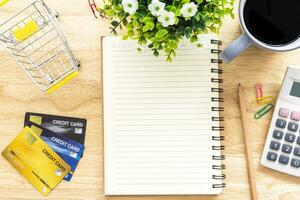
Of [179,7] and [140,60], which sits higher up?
[179,7]

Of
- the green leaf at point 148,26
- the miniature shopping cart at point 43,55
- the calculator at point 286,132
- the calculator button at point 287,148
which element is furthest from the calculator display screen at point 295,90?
the miniature shopping cart at point 43,55

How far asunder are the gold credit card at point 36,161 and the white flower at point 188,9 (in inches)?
16.0

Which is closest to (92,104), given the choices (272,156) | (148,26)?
(148,26)

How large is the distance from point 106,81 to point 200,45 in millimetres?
204

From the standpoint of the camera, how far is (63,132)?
3.06 ft

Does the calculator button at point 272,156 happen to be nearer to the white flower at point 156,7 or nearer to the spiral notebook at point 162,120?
the spiral notebook at point 162,120

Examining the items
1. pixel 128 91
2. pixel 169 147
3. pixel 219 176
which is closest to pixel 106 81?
pixel 128 91

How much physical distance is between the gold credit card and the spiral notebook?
102 mm

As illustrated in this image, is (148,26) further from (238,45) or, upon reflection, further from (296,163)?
(296,163)

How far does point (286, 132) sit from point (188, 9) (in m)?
0.34

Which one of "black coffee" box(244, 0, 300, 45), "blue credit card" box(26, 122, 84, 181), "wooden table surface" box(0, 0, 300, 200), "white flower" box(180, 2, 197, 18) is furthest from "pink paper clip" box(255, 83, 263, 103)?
"blue credit card" box(26, 122, 84, 181)

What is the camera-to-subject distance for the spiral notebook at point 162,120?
2.98 ft

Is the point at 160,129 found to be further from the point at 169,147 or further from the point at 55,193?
the point at 55,193

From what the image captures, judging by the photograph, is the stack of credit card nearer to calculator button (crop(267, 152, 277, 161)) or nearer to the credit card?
the credit card
